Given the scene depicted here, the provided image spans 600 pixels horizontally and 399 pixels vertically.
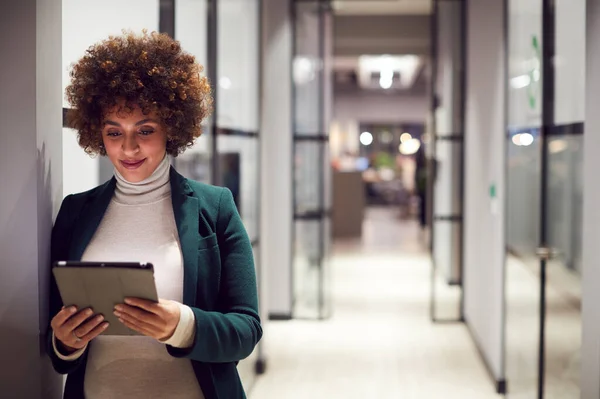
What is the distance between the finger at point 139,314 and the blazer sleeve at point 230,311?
11 cm

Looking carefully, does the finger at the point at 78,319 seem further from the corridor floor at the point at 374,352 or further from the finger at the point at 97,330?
the corridor floor at the point at 374,352

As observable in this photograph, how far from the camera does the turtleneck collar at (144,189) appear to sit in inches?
67.7

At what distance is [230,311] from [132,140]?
43 cm

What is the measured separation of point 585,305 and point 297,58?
16.1 ft

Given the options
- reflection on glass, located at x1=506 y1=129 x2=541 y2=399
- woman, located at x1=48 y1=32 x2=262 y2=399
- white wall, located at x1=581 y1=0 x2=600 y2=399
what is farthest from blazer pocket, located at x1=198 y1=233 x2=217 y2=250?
reflection on glass, located at x1=506 y1=129 x2=541 y2=399

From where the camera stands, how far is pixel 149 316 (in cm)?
148

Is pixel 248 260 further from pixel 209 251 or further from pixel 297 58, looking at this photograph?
pixel 297 58

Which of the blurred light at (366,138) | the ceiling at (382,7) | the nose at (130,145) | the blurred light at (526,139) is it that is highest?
the ceiling at (382,7)

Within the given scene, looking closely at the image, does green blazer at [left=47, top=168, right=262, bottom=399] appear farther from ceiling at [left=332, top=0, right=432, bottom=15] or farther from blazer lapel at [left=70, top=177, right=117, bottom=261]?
ceiling at [left=332, top=0, right=432, bottom=15]

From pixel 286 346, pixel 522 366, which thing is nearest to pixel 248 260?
pixel 522 366

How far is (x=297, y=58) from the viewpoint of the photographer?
287 inches

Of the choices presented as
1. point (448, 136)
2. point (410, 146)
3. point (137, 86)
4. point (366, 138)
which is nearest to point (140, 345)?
point (137, 86)

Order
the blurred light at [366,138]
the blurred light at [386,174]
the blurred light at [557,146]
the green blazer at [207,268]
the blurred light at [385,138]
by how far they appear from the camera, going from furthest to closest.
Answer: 1. the blurred light at [385,138]
2. the blurred light at [366,138]
3. the blurred light at [386,174]
4. the blurred light at [557,146]
5. the green blazer at [207,268]

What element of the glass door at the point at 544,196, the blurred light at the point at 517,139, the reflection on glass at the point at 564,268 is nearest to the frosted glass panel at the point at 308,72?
the glass door at the point at 544,196
